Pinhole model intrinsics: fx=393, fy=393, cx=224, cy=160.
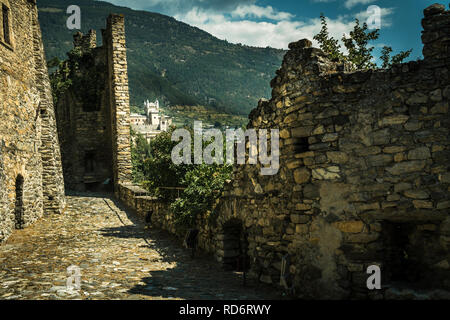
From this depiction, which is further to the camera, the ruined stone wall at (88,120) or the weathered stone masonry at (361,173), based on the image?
the ruined stone wall at (88,120)

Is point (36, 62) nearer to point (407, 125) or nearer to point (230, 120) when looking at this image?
point (407, 125)

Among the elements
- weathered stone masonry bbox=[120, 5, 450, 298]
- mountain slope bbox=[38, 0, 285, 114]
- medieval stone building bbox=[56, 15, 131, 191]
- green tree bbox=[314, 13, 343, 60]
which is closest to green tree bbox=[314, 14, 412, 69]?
green tree bbox=[314, 13, 343, 60]

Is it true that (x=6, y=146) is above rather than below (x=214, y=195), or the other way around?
above

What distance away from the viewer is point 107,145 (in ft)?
67.5

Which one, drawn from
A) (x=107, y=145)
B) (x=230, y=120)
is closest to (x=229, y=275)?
(x=107, y=145)

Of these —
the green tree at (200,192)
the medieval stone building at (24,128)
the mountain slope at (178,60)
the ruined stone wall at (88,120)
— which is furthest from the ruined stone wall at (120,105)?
the mountain slope at (178,60)

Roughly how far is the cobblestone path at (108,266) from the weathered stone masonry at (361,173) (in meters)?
1.04

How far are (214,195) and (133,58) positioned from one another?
93.2 m

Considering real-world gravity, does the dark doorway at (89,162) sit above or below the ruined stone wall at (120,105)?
below

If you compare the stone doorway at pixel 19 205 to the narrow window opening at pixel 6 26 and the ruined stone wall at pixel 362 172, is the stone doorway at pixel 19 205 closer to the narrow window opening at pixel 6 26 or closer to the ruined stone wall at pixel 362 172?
the narrow window opening at pixel 6 26

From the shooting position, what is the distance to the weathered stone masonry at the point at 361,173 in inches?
165

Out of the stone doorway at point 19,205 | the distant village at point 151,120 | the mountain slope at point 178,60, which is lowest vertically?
the stone doorway at point 19,205

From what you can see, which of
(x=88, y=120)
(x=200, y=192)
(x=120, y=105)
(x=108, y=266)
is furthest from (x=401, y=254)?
(x=88, y=120)

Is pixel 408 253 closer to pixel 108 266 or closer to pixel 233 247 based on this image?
pixel 233 247
